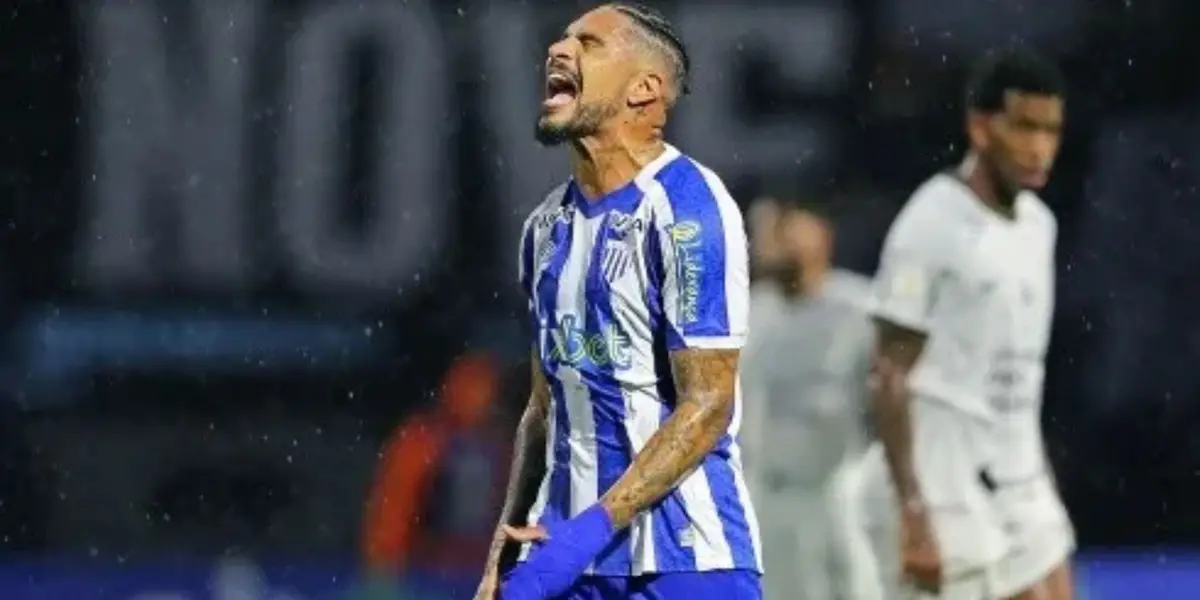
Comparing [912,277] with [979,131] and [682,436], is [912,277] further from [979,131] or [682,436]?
[682,436]

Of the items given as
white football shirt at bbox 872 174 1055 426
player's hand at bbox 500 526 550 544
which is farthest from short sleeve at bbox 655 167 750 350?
white football shirt at bbox 872 174 1055 426

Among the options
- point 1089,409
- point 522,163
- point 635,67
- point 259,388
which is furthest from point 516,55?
point 635,67

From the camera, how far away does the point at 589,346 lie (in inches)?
197

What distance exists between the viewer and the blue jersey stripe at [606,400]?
16.4 feet

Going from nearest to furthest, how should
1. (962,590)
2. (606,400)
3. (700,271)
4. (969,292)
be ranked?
(700,271), (606,400), (969,292), (962,590)

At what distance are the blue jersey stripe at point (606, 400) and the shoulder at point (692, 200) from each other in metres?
0.10

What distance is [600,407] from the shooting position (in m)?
5.03

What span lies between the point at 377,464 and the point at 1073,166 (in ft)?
5.70

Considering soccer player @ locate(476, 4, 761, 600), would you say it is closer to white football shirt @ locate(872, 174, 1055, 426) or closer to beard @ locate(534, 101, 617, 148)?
beard @ locate(534, 101, 617, 148)

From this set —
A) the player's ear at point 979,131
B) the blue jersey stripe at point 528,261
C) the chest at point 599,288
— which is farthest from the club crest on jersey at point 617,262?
the player's ear at point 979,131

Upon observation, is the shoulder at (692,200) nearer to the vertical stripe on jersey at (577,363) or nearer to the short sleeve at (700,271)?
the short sleeve at (700,271)

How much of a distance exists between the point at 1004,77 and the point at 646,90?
2385mm

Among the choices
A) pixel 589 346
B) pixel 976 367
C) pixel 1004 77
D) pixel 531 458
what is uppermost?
pixel 1004 77

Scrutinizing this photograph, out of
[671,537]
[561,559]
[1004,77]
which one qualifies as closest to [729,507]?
[671,537]
